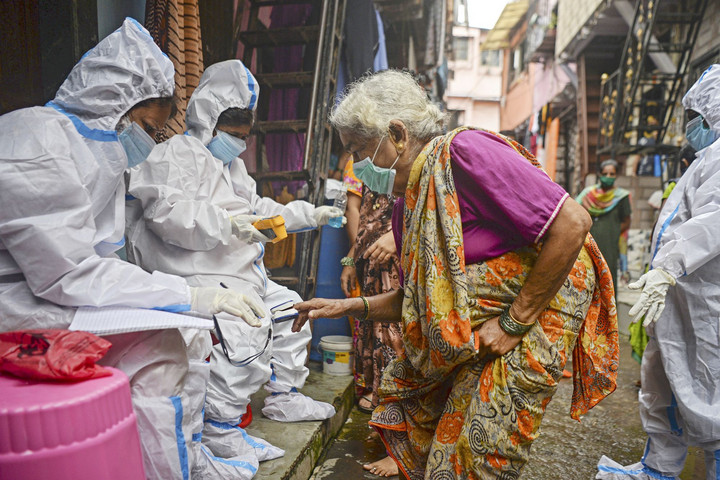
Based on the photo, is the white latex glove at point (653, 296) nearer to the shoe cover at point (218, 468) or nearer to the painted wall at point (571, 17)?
the shoe cover at point (218, 468)

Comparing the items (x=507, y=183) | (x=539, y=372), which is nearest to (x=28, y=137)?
(x=507, y=183)

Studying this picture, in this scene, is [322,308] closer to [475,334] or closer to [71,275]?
[475,334]

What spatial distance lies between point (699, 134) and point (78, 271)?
3.13 m

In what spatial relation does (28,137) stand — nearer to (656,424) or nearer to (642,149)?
(656,424)

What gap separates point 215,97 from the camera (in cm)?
267

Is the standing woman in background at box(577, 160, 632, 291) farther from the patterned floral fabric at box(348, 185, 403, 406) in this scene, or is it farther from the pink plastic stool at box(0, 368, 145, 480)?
the pink plastic stool at box(0, 368, 145, 480)

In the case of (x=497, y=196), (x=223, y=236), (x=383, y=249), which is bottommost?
(x=383, y=249)

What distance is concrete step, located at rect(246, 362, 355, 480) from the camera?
2.27 metres

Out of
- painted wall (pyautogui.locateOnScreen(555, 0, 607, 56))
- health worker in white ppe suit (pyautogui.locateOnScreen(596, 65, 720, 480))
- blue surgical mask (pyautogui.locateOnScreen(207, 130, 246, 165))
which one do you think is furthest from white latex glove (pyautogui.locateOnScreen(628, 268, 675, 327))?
painted wall (pyautogui.locateOnScreen(555, 0, 607, 56))

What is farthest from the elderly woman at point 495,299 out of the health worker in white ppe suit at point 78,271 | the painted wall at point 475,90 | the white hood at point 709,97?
the painted wall at point 475,90

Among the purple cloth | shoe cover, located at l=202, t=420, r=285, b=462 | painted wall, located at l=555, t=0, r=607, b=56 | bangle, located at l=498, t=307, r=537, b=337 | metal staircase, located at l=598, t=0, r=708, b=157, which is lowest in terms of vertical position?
shoe cover, located at l=202, t=420, r=285, b=462

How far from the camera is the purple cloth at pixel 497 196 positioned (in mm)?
1390

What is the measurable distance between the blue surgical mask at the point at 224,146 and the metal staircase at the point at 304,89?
91 centimetres

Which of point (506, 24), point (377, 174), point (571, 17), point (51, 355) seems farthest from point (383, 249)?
point (506, 24)
